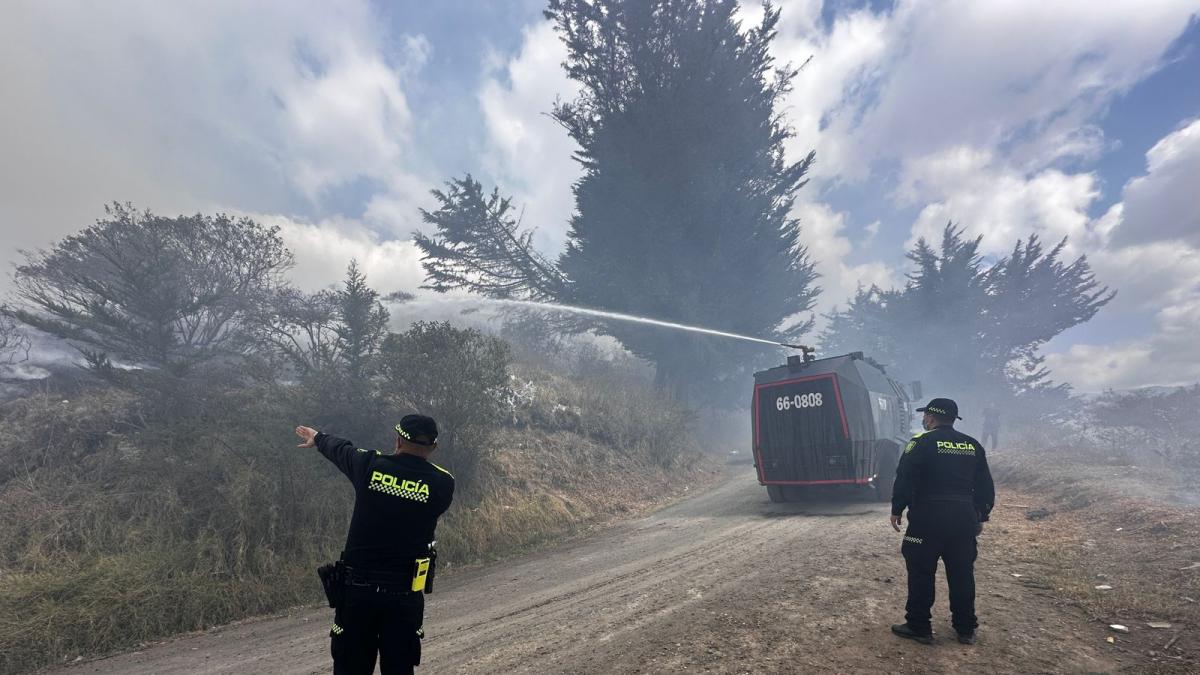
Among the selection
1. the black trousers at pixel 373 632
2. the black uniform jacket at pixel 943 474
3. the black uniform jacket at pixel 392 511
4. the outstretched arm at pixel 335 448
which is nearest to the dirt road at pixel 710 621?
the black uniform jacket at pixel 943 474

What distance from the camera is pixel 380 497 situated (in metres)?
3.13

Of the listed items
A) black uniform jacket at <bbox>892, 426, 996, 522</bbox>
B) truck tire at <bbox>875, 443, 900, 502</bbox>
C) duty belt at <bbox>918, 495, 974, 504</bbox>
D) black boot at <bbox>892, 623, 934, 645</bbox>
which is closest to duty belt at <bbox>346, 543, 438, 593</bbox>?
black boot at <bbox>892, 623, 934, 645</bbox>

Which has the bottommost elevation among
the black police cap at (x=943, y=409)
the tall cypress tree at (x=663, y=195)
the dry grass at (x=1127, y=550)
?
the dry grass at (x=1127, y=550)

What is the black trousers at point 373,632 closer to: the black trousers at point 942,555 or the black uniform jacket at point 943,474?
the black trousers at point 942,555

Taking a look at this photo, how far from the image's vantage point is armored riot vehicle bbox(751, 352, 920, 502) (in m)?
10.8

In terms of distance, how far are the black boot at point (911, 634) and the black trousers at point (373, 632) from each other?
156 inches

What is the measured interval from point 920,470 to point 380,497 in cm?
464

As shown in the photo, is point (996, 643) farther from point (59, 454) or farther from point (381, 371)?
point (59, 454)

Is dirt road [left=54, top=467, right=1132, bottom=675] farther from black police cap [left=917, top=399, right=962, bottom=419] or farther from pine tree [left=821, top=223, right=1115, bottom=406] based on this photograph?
pine tree [left=821, top=223, right=1115, bottom=406]

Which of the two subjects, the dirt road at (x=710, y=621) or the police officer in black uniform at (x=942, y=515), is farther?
the police officer in black uniform at (x=942, y=515)

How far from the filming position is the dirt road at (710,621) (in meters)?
4.01

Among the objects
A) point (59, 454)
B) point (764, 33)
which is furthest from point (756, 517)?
point (764, 33)

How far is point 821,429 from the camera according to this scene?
11.0m

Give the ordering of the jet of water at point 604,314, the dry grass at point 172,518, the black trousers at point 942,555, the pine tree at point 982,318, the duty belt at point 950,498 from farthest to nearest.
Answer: the pine tree at point 982,318 < the jet of water at point 604,314 < the dry grass at point 172,518 < the duty belt at point 950,498 < the black trousers at point 942,555
